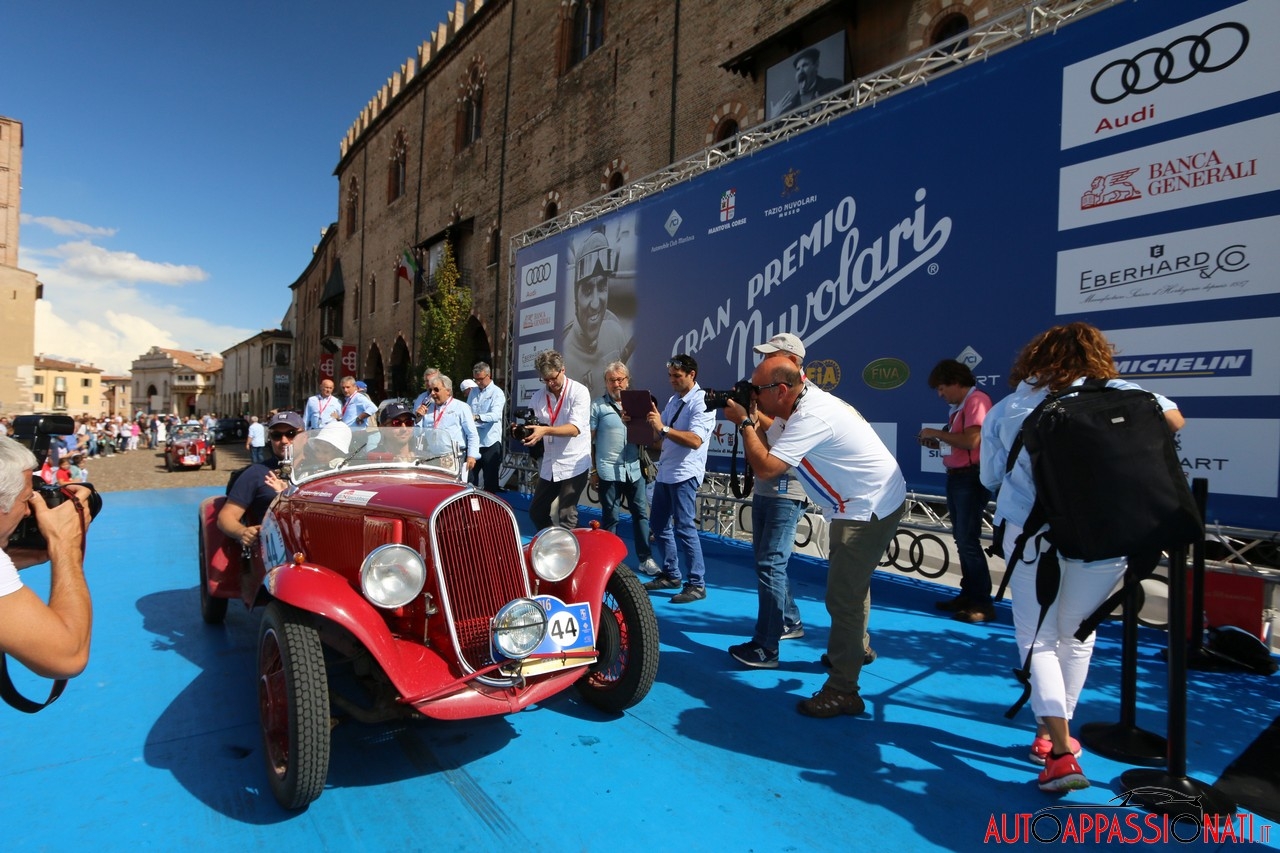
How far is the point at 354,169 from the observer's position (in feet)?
109

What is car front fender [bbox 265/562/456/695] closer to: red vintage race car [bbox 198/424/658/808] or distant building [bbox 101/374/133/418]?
red vintage race car [bbox 198/424/658/808]

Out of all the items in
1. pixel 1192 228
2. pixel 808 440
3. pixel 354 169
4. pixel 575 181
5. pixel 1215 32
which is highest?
pixel 354 169

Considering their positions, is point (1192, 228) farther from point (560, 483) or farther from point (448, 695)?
point (448, 695)

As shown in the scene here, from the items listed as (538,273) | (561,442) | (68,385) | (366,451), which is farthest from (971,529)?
(68,385)

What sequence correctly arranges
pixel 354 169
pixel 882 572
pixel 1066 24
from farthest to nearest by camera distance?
1. pixel 354 169
2. pixel 882 572
3. pixel 1066 24

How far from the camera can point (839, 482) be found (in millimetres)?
3000

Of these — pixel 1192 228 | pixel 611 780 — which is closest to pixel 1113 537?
pixel 611 780

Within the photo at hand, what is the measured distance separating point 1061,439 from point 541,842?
7.15 feet

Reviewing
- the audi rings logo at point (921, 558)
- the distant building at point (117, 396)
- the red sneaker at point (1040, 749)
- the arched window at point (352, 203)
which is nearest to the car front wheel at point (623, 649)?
the red sneaker at point (1040, 749)

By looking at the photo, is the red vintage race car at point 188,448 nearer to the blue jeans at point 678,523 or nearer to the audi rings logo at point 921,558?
the blue jeans at point 678,523

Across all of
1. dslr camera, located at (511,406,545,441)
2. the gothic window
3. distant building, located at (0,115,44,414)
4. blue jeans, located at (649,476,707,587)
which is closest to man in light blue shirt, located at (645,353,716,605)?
blue jeans, located at (649,476,707,587)

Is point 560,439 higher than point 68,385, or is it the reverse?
point 68,385

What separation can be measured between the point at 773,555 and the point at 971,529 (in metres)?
1.99

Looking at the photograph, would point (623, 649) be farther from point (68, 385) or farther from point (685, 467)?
point (68, 385)
